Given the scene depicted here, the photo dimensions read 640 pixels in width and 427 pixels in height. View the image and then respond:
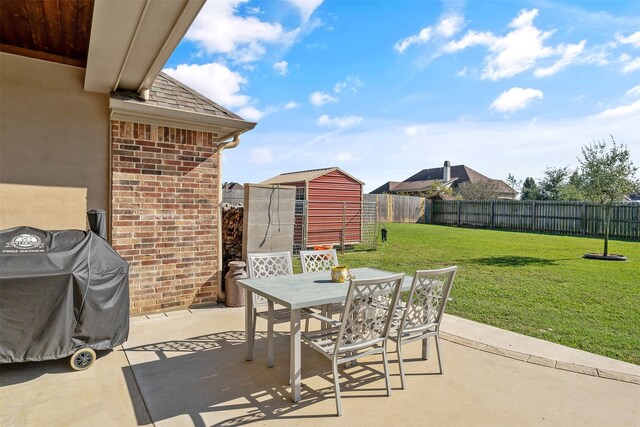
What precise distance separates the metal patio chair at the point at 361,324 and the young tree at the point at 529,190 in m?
33.5

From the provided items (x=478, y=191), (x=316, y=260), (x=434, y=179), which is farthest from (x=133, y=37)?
(x=434, y=179)

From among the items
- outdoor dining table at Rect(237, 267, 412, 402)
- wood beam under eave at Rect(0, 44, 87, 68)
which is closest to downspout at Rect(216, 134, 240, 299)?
wood beam under eave at Rect(0, 44, 87, 68)

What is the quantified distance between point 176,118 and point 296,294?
3.15m

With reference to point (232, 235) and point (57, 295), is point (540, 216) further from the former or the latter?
point (57, 295)

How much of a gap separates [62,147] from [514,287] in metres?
7.34

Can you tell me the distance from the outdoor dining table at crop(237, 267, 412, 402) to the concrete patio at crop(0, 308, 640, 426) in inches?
8.6

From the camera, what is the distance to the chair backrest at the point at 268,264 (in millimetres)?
3902

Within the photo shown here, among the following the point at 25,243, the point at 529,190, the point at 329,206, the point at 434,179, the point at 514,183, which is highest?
the point at 434,179

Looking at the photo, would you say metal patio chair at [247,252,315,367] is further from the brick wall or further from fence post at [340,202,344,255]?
fence post at [340,202,344,255]

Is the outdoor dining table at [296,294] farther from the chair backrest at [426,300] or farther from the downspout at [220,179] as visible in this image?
the downspout at [220,179]

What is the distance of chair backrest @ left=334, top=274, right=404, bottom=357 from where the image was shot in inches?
99.4

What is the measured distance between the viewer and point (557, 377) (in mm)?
3037

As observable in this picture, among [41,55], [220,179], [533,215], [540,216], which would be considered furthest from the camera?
[533,215]

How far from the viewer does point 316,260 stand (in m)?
4.41
